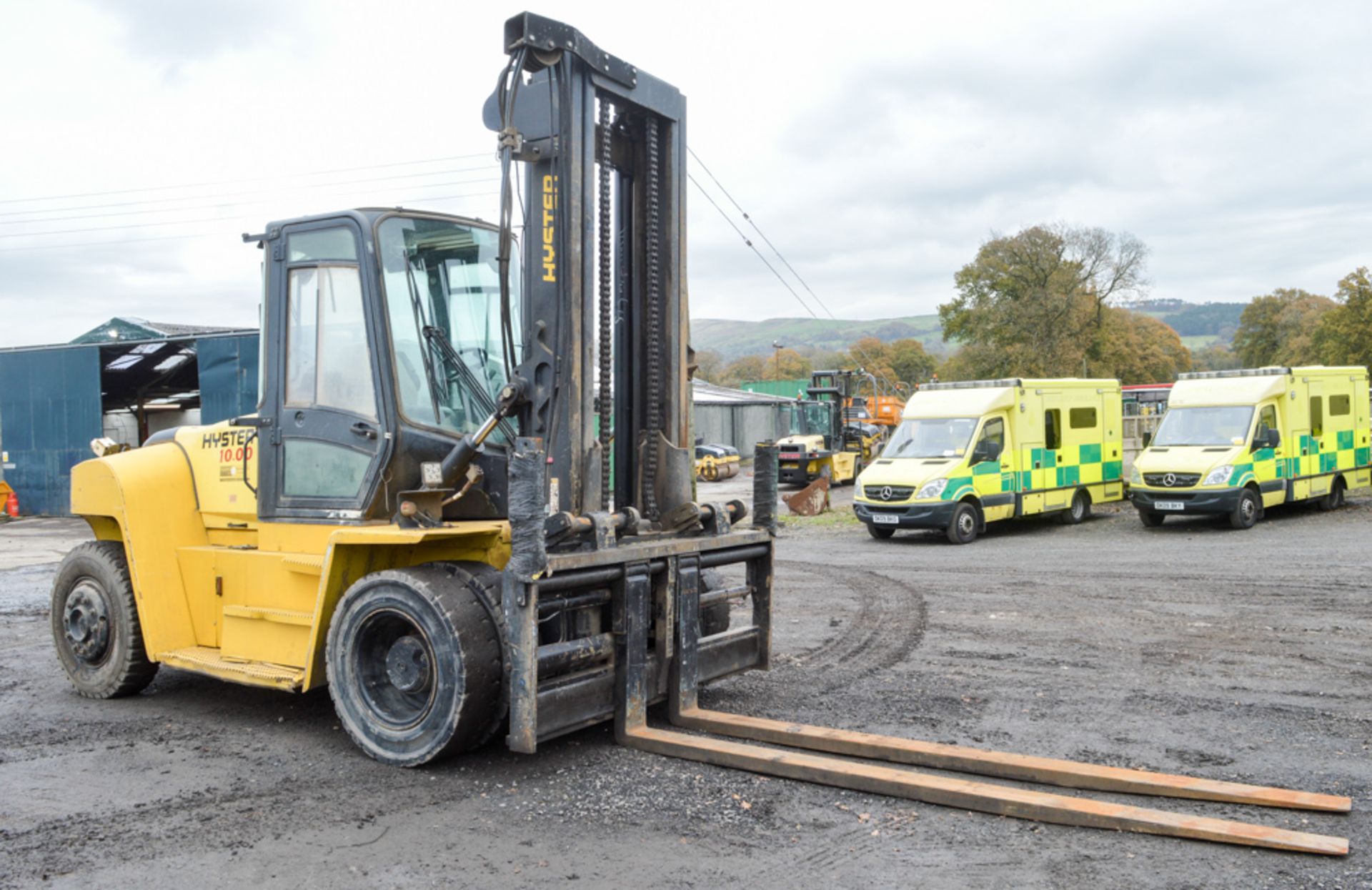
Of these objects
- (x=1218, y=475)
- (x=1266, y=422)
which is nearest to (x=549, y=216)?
(x=1218, y=475)

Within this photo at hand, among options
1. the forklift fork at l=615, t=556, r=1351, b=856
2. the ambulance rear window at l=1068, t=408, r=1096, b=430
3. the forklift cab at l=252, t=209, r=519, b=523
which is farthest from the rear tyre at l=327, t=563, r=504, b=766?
the ambulance rear window at l=1068, t=408, r=1096, b=430

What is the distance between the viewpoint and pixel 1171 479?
56.9 feet

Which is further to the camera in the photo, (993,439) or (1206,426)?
(1206,426)

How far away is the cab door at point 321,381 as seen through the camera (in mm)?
5902

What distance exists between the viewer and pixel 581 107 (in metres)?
5.77

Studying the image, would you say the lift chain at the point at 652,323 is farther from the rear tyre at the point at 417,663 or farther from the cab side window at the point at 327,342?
the cab side window at the point at 327,342

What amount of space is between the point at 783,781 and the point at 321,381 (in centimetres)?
346

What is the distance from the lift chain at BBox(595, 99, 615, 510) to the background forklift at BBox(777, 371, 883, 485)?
68.1 ft

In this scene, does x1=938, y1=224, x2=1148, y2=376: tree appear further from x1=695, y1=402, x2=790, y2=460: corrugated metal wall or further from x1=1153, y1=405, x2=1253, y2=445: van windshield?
x1=1153, y1=405, x2=1253, y2=445: van windshield

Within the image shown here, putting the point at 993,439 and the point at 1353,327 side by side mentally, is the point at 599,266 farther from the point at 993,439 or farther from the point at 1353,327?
the point at 1353,327

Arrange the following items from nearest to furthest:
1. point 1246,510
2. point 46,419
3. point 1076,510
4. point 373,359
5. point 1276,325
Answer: point 373,359, point 1246,510, point 1076,510, point 46,419, point 1276,325

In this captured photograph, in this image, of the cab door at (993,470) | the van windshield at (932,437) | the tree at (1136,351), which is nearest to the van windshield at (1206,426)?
the cab door at (993,470)

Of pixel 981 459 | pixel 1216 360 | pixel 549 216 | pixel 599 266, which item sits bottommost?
pixel 981 459

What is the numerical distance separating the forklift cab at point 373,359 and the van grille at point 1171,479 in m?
14.2
